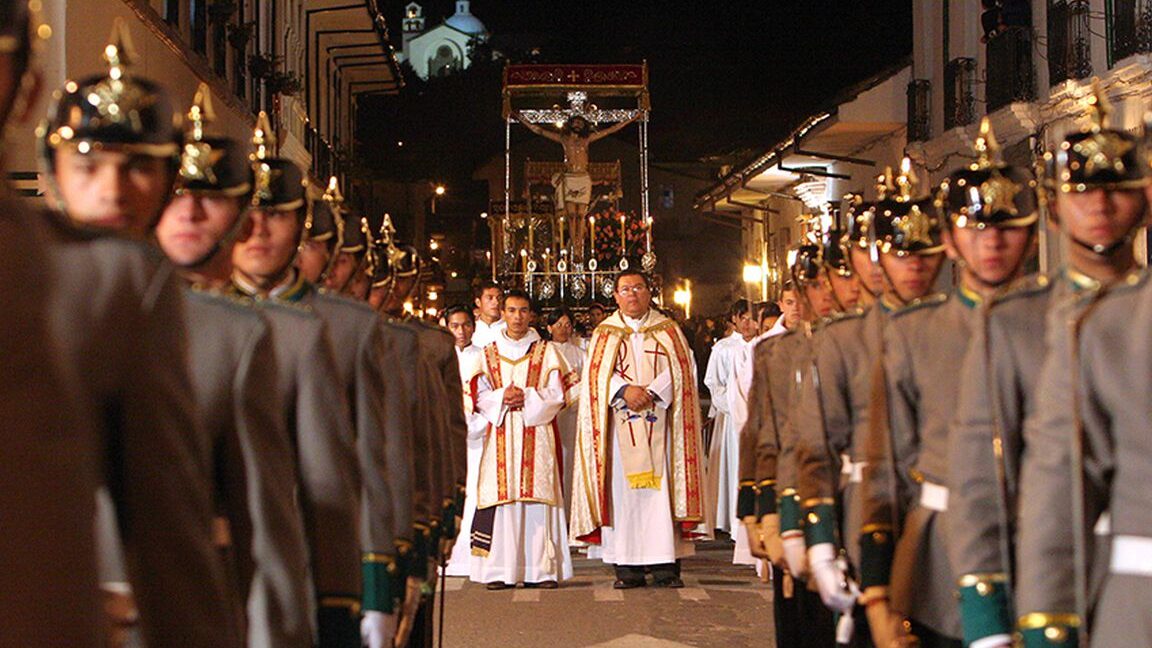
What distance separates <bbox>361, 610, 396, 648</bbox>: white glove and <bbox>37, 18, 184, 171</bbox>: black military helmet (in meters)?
2.79

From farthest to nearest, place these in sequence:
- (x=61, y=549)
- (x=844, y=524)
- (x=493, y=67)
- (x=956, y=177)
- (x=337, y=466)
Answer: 1. (x=493, y=67)
2. (x=844, y=524)
3. (x=956, y=177)
4. (x=337, y=466)
5. (x=61, y=549)

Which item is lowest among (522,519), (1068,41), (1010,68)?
(522,519)

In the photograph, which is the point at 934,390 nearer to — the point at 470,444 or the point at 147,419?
the point at 147,419

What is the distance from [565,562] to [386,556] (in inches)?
384

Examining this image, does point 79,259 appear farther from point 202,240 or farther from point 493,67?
point 493,67

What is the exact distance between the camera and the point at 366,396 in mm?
5926

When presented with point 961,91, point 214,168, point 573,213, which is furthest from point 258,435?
point 961,91

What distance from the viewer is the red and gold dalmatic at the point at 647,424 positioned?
617 inches

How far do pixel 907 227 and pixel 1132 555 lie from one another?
3.26 metres

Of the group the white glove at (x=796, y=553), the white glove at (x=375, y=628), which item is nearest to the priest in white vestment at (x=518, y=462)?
the white glove at (x=796, y=553)

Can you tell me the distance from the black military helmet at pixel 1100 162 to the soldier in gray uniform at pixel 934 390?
0.96 meters

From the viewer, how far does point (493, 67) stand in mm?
69312

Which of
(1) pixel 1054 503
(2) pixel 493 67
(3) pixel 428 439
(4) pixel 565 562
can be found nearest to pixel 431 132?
(2) pixel 493 67

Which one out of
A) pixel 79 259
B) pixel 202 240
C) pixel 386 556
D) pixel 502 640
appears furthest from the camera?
pixel 502 640
